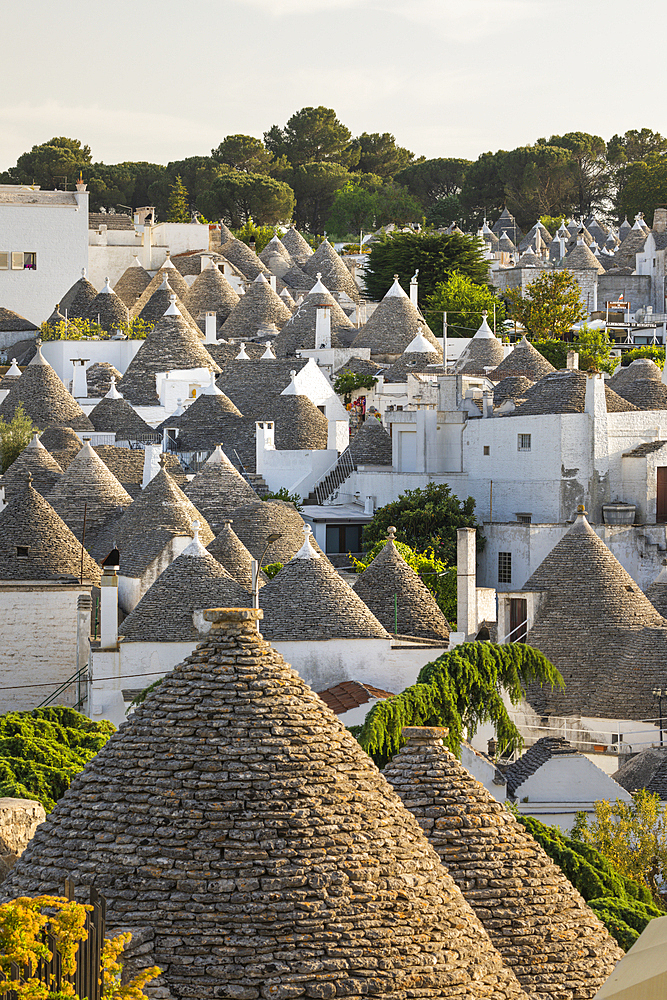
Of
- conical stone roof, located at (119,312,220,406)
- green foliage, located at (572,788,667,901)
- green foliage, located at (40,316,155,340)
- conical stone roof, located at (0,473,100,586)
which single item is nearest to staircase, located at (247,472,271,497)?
conical stone roof, located at (119,312,220,406)

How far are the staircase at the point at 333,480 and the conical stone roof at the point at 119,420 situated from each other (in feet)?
21.7

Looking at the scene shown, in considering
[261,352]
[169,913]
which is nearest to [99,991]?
[169,913]

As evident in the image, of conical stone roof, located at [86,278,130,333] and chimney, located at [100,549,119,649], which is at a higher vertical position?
conical stone roof, located at [86,278,130,333]

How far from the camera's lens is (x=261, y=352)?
68.8m

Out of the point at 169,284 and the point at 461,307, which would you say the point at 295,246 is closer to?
the point at 169,284

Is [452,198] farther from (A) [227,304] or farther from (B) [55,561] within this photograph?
(B) [55,561]

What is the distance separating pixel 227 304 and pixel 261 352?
828cm

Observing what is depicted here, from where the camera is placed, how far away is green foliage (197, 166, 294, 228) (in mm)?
110000

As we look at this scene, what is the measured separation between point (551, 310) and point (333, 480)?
20.6 metres

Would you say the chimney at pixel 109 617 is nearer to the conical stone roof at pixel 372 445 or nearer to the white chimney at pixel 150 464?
the white chimney at pixel 150 464

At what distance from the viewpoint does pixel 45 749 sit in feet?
86.2

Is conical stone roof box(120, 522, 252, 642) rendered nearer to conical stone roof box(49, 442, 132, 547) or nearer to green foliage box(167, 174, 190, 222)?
conical stone roof box(49, 442, 132, 547)

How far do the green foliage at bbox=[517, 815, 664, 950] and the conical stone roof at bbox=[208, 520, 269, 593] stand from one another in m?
16.7

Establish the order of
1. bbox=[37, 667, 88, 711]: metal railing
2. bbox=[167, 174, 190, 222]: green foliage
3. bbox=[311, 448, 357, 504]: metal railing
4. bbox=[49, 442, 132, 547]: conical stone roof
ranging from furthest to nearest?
1. bbox=[167, 174, 190, 222]: green foliage
2. bbox=[311, 448, 357, 504]: metal railing
3. bbox=[49, 442, 132, 547]: conical stone roof
4. bbox=[37, 667, 88, 711]: metal railing
